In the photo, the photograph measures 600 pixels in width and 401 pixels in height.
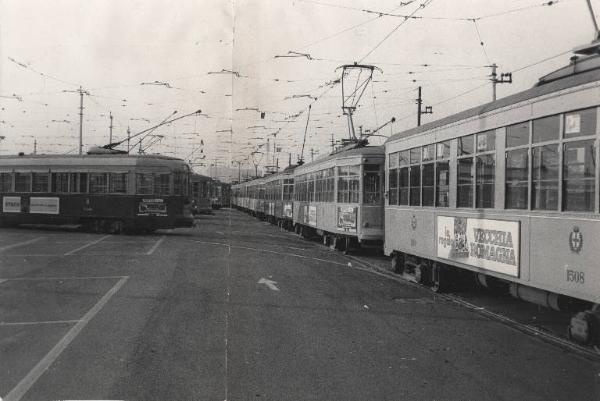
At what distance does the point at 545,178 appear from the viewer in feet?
24.1

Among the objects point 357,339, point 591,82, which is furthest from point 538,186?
point 357,339

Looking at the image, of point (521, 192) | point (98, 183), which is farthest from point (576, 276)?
point (98, 183)

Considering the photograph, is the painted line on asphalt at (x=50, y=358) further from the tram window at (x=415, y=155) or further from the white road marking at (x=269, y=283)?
the tram window at (x=415, y=155)

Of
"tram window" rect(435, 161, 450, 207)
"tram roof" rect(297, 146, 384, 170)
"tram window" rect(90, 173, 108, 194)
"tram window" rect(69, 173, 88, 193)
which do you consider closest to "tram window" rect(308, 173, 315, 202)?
"tram roof" rect(297, 146, 384, 170)

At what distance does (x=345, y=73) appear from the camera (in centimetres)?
2222

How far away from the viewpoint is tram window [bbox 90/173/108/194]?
2520cm

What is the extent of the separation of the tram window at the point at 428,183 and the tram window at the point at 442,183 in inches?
9.4

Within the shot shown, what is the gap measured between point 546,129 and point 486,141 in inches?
65.9

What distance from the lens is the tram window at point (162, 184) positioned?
81.6 feet

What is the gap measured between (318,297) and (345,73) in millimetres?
13546

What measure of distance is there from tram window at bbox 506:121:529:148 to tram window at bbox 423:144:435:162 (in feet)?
9.35

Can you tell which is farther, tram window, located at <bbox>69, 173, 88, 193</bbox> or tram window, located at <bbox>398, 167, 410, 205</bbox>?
tram window, located at <bbox>69, 173, 88, 193</bbox>

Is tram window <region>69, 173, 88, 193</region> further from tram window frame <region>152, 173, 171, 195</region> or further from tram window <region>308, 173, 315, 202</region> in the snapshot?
tram window <region>308, 173, 315, 202</region>

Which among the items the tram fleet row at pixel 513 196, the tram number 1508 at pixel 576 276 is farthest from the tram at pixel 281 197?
the tram number 1508 at pixel 576 276
